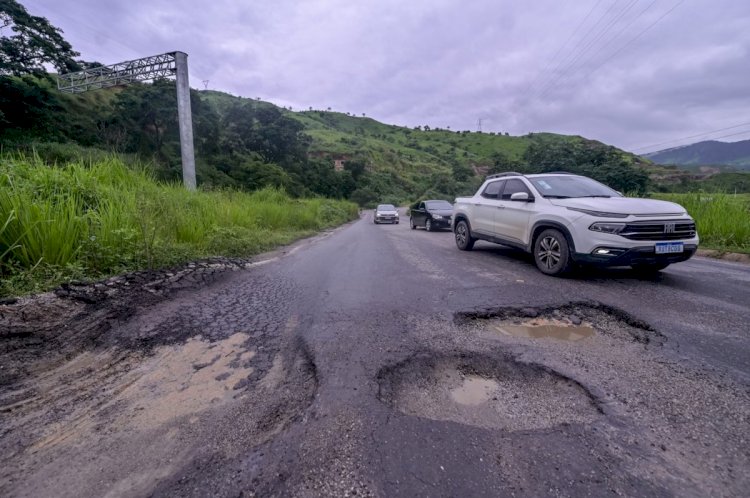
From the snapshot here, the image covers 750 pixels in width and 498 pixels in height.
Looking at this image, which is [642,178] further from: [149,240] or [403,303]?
[149,240]

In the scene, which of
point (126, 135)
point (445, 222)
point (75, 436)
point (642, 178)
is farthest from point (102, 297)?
point (126, 135)

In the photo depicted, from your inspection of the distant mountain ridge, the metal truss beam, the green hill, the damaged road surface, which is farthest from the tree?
the distant mountain ridge

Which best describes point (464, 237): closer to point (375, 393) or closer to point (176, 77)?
point (375, 393)

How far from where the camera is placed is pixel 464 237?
7.86 m

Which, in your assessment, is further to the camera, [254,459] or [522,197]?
[522,197]

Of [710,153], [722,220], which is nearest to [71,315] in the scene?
[722,220]

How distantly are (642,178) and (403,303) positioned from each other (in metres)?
23.8

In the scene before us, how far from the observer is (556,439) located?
1628mm

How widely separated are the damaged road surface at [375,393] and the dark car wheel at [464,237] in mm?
3708

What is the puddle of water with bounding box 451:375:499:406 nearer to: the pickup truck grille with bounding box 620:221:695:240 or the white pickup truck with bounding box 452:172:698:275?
the white pickup truck with bounding box 452:172:698:275

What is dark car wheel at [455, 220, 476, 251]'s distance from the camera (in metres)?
7.69

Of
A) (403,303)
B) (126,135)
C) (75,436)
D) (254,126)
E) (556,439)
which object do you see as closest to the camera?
(556,439)

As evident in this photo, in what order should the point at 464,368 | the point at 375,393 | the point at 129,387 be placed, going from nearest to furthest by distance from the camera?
the point at 375,393
the point at 129,387
the point at 464,368

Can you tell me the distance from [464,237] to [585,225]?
11.3 ft
